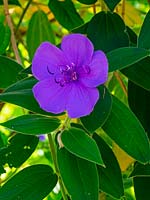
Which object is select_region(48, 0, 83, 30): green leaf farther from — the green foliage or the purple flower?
the purple flower

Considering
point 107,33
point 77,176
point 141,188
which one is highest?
point 107,33

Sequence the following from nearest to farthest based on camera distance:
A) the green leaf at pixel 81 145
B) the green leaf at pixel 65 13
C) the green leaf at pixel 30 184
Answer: the green leaf at pixel 81 145, the green leaf at pixel 30 184, the green leaf at pixel 65 13

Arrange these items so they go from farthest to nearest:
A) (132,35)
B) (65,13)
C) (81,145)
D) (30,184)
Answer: (65,13), (132,35), (30,184), (81,145)

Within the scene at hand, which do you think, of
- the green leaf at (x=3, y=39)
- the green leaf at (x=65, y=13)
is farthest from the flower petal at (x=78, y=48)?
the green leaf at (x=65, y=13)

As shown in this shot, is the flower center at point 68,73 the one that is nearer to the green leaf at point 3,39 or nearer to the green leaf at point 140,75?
the green leaf at point 140,75

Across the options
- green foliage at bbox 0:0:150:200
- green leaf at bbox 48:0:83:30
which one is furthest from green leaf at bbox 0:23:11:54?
green leaf at bbox 48:0:83:30

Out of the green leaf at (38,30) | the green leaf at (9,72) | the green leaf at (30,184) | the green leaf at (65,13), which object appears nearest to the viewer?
the green leaf at (30,184)

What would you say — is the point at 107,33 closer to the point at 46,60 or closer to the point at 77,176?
the point at 46,60

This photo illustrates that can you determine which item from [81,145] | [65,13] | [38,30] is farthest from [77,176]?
[38,30]
